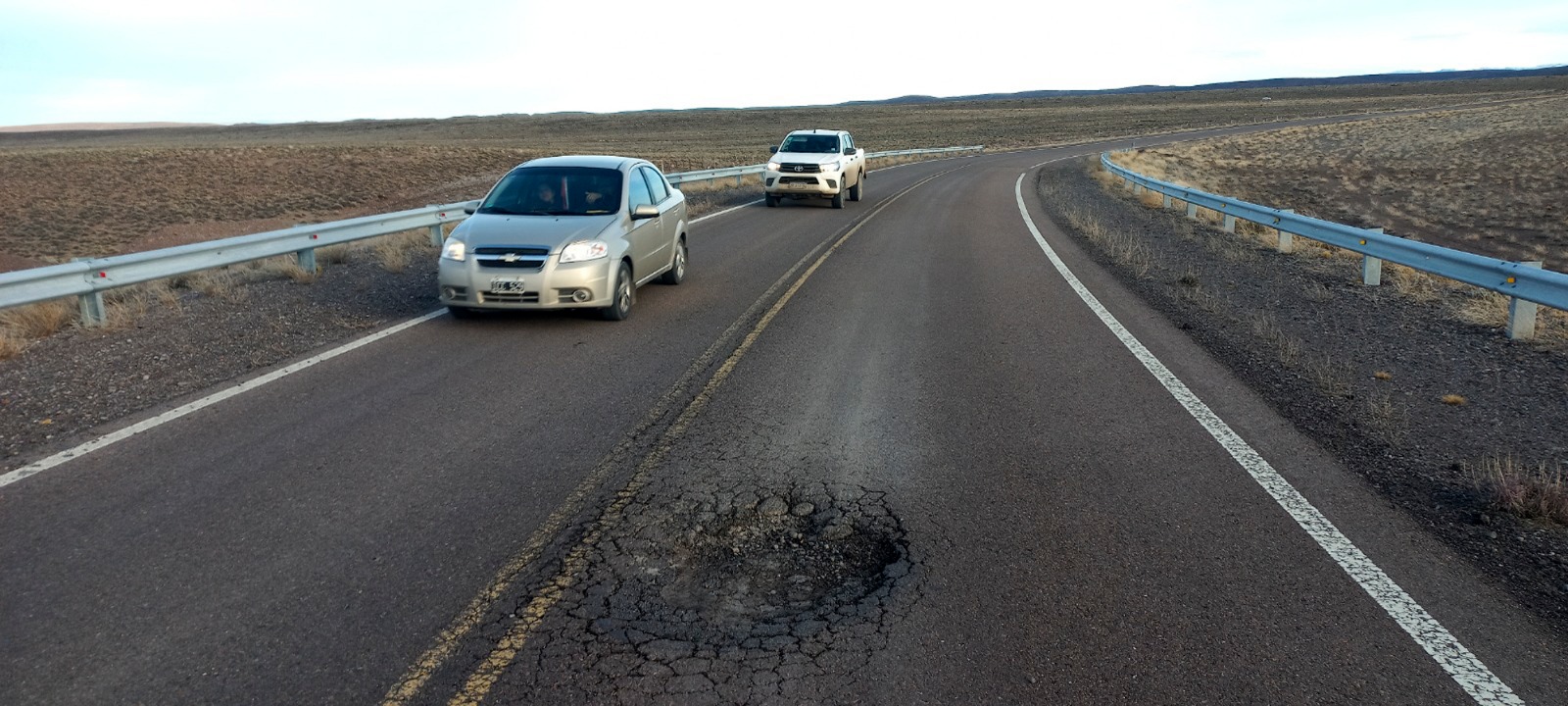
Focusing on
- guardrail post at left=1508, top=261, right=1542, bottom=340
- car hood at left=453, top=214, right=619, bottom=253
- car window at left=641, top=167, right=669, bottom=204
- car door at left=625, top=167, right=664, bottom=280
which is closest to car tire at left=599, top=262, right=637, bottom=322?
car door at left=625, top=167, right=664, bottom=280

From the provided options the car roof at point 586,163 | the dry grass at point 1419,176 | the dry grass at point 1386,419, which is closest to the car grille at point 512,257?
the car roof at point 586,163

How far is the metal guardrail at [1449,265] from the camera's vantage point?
8.33m

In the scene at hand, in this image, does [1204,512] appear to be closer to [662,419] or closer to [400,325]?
[662,419]

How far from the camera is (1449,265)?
9.97m

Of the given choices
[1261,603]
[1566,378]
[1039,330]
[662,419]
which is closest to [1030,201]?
[1039,330]

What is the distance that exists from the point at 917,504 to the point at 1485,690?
2344mm

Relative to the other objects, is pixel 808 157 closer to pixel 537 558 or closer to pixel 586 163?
pixel 586 163

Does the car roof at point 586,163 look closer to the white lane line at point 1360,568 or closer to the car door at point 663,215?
the car door at point 663,215

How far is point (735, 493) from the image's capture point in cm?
528

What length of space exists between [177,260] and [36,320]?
5.45 feet

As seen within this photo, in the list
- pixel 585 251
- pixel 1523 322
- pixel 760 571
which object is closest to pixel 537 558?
pixel 760 571

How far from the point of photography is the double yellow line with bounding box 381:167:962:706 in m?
3.54

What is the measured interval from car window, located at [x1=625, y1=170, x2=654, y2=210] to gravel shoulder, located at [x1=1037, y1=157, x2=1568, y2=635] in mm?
5308

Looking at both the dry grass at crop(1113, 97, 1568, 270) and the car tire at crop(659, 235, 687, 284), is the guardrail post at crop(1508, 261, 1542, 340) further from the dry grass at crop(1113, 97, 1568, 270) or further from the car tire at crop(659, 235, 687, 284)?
the dry grass at crop(1113, 97, 1568, 270)
